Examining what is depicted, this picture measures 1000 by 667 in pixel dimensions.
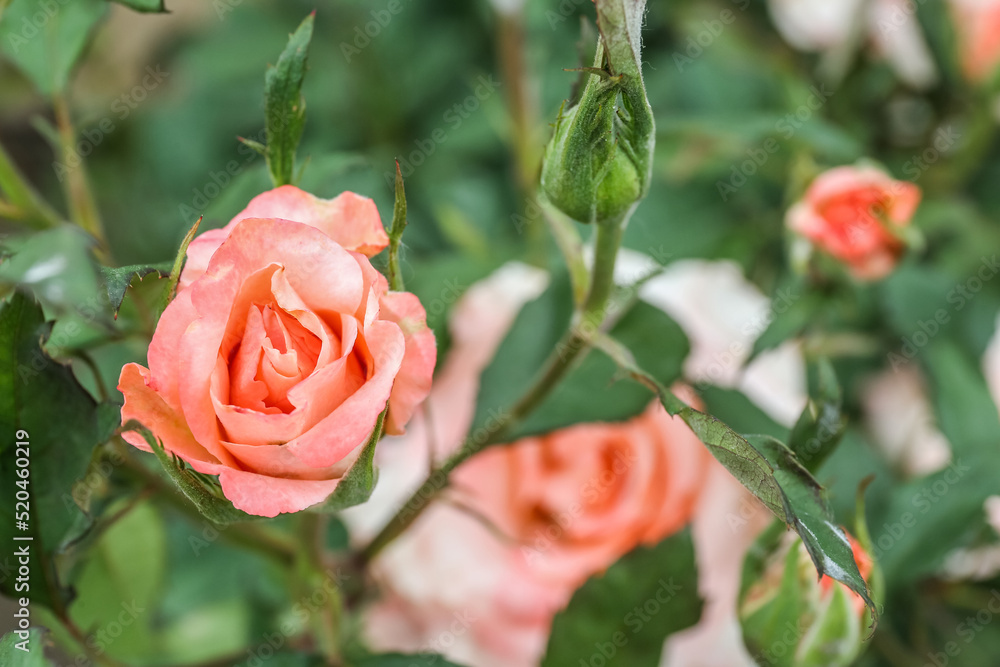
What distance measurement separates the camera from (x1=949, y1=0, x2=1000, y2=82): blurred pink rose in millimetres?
562

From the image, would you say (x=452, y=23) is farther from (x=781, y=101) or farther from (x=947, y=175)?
(x=947, y=175)

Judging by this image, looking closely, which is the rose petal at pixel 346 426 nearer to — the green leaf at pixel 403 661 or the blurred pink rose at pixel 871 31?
the green leaf at pixel 403 661

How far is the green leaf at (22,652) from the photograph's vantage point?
248mm

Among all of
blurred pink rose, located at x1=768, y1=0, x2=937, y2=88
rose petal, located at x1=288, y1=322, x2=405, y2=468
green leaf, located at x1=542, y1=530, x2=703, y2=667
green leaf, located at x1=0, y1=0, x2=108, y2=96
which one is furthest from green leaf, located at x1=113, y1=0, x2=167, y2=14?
blurred pink rose, located at x1=768, y1=0, x2=937, y2=88

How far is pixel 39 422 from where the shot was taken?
0.27 m

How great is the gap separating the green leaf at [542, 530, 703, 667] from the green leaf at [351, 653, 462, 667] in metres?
0.07

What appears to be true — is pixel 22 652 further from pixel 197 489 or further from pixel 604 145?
pixel 604 145

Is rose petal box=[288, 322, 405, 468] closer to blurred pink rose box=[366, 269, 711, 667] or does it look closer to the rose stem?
the rose stem

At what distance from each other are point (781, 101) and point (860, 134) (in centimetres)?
6

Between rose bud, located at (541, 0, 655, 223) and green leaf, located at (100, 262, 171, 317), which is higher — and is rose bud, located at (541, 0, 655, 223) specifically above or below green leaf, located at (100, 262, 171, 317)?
above

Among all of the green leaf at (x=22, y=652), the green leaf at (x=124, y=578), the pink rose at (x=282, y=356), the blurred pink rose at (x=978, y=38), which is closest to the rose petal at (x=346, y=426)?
the pink rose at (x=282, y=356)

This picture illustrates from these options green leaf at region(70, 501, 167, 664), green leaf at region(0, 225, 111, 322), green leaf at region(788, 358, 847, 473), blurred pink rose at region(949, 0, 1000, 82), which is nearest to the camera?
green leaf at region(0, 225, 111, 322)

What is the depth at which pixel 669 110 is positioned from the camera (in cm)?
67

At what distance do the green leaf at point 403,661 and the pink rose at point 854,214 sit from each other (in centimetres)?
28
